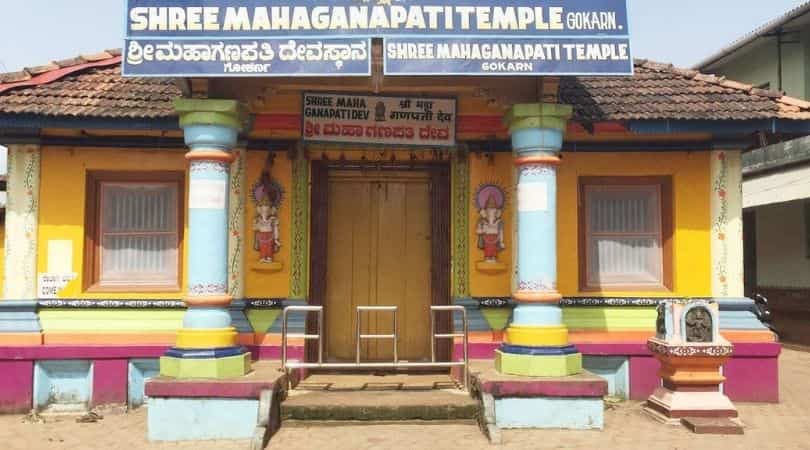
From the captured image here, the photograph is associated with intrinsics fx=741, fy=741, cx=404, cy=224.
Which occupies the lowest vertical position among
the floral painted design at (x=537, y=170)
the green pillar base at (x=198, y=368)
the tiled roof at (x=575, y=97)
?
the green pillar base at (x=198, y=368)

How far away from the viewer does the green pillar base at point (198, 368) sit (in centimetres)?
740

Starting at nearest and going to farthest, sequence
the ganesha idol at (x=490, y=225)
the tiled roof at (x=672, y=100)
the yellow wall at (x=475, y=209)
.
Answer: the tiled roof at (x=672, y=100) → the yellow wall at (x=475, y=209) → the ganesha idol at (x=490, y=225)

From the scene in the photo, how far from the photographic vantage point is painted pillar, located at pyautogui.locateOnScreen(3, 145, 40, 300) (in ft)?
28.6

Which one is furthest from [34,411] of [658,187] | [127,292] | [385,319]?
[658,187]

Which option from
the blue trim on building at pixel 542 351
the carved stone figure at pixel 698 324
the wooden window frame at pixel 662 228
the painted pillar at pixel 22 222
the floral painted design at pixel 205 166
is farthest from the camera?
the wooden window frame at pixel 662 228

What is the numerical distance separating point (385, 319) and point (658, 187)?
150 inches

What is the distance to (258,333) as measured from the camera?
8.82m

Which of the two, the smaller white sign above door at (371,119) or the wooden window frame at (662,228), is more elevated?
the smaller white sign above door at (371,119)

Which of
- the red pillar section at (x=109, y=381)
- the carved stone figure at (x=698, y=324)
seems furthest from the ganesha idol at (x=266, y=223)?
the carved stone figure at (x=698, y=324)

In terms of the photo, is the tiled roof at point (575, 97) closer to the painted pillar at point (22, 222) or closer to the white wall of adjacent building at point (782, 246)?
the painted pillar at point (22, 222)

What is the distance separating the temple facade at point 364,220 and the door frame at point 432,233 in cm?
3

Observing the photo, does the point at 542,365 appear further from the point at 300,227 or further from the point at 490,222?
the point at 300,227

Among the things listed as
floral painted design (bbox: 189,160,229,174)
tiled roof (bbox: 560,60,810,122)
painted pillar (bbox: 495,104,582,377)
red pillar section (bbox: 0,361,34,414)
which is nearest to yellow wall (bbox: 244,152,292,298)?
floral painted design (bbox: 189,160,229,174)

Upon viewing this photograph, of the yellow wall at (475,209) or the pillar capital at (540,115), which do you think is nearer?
the pillar capital at (540,115)
